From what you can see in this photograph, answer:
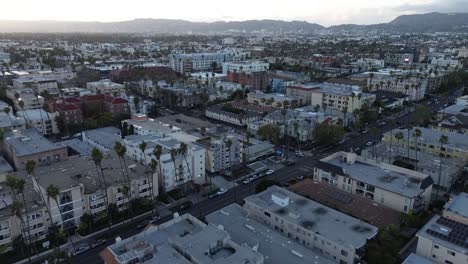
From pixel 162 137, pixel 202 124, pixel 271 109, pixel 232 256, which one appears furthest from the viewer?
pixel 271 109

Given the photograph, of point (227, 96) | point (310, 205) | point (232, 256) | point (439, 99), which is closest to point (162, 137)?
point (310, 205)

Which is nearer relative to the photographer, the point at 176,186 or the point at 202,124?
the point at 176,186

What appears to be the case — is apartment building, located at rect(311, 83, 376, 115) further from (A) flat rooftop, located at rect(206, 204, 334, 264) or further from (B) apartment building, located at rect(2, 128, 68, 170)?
(B) apartment building, located at rect(2, 128, 68, 170)

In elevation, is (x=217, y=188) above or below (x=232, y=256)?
below

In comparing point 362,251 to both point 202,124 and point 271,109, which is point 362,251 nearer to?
point 202,124

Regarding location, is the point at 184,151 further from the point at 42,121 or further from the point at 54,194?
the point at 42,121

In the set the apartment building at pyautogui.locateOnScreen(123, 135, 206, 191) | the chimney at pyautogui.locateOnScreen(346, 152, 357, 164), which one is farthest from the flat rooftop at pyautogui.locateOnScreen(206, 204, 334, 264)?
the chimney at pyautogui.locateOnScreen(346, 152, 357, 164)

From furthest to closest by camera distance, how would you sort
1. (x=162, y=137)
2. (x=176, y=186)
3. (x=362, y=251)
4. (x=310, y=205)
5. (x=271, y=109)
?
(x=271, y=109) < (x=162, y=137) < (x=176, y=186) < (x=310, y=205) < (x=362, y=251)
